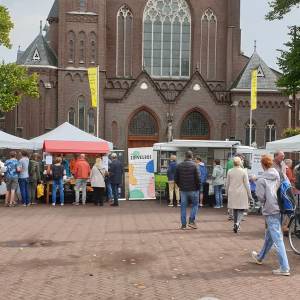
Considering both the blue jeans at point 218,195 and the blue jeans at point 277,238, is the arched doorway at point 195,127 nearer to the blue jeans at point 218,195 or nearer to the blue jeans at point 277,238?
the blue jeans at point 218,195

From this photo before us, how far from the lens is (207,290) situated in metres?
7.85

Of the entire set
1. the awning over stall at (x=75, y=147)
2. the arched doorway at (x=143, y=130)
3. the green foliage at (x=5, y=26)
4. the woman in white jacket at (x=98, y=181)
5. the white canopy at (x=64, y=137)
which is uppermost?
the green foliage at (x=5, y=26)

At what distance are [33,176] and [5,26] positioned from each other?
1180 cm

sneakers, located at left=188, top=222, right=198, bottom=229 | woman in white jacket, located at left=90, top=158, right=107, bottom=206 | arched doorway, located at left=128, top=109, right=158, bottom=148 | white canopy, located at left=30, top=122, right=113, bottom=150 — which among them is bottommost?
sneakers, located at left=188, top=222, right=198, bottom=229

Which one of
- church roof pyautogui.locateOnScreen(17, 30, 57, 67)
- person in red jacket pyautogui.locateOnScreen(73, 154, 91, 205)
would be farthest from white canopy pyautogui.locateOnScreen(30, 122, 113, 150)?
church roof pyautogui.locateOnScreen(17, 30, 57, 67)

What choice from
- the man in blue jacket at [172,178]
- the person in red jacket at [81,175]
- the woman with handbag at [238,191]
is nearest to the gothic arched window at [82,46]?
the person in red jacket at [81,175]

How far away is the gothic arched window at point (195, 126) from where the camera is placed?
4631 cm

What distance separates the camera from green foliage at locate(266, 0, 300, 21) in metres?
25.9

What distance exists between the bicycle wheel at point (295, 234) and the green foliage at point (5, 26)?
857 inches

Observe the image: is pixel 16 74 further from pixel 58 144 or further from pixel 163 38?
pixel 163 38

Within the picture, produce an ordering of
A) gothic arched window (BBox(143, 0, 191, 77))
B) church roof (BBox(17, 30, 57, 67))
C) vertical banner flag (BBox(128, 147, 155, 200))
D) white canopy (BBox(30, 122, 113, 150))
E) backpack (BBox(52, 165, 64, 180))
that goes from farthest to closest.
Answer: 1. gothic arched window (BBox(143, 0, 191, 77))
2. church roof (BBox(17, 30, 57, 67))
3. vertical banner flag (BBox(128, 147, 155, 200))
4. white canopy (BBox(30, 122, 113, 150))
5. backpack (BBox(52, 165, 64, 180))

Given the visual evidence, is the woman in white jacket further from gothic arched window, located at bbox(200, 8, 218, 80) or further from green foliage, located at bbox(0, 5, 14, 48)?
gothic arched window, located at bbox(200, 8, 218, 80)

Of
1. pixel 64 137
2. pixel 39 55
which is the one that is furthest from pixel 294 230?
pixel 39 55

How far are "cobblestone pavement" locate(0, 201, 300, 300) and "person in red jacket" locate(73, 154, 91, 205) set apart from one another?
15.5 ft
